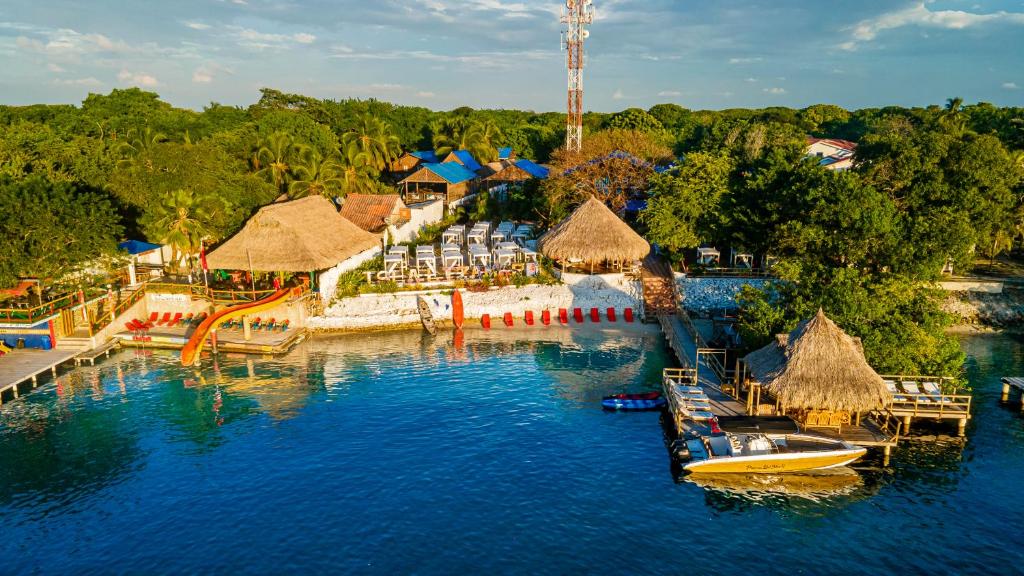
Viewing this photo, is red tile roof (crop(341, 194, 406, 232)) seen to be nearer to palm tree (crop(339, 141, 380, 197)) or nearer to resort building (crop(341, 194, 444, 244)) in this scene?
resort building (crop(341, 194, 444, 244))

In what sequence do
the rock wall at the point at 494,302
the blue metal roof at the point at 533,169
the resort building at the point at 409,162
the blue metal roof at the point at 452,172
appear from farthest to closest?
the resort building at the point at 409,162 < the blue metal roof at the point at 533,169 < the blue metal roof at the point at 452,172 < the rock wall at the point at 494,302

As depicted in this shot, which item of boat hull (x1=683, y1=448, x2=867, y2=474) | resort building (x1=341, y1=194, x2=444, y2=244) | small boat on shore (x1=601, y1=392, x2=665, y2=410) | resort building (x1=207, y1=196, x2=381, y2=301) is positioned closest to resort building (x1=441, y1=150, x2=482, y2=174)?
resort building (x1=341, y1=194, x2=444, y2=244)

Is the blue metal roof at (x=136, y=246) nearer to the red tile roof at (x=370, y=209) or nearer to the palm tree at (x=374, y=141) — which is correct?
the red tile roof at (x=370, y=209)

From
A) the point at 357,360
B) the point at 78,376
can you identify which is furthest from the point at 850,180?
the point at 78,376

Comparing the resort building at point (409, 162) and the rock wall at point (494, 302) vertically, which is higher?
the resort building at point (409, 162)

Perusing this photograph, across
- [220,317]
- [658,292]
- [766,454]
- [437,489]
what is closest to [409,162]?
[658,292]

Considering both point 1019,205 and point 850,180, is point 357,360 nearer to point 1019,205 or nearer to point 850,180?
point 850,180

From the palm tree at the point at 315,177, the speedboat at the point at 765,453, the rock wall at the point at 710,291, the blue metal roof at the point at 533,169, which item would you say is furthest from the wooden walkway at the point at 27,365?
the blue metal roof at the point at 533,169
